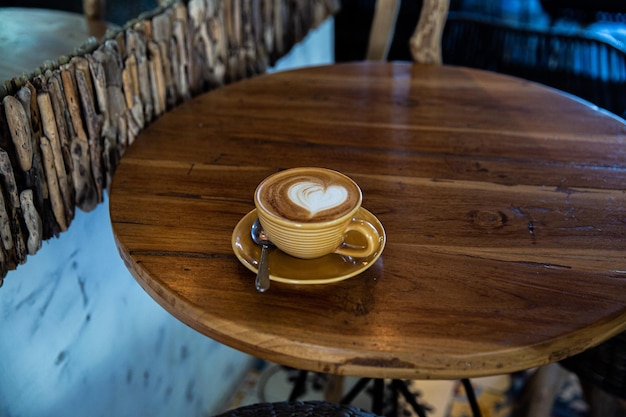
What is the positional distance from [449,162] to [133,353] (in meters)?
0.75

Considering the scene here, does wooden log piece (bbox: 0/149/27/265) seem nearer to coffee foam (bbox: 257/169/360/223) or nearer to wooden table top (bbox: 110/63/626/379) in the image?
wooden table top (bbox: 110/63/626/379)

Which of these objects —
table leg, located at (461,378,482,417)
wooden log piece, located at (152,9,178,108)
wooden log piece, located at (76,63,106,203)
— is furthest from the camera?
table leg, located at (461,378,482,417)

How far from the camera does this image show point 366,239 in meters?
0.70

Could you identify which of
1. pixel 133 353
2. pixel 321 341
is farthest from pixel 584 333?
pixel 133 353

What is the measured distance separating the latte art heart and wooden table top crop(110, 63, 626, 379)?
0.09 metres

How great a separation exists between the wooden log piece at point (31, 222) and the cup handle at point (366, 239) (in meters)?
0.44

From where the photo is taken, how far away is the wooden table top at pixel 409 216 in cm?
63

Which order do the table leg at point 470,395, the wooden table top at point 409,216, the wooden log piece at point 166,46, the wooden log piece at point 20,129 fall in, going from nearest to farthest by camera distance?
the wooden table top at point 409,216 → the wooden log piece at point 20,129 → the wooden log piece at point 166,46 → the table leg at point 470,395

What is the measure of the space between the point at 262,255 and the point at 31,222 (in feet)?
1.21

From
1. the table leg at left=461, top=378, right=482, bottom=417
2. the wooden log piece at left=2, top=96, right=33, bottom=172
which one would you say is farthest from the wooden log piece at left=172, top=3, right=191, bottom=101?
the table leg at left=461, top=378, right=482, bottom=417

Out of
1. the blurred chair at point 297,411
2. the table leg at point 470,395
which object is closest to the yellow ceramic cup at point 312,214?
the blurred chair at point 297,411

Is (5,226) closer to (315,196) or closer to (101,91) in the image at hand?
(101,91)

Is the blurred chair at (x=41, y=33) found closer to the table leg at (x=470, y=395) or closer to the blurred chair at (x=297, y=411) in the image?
the blurred chair at (x=297, y=411)

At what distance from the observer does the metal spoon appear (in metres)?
0.68
